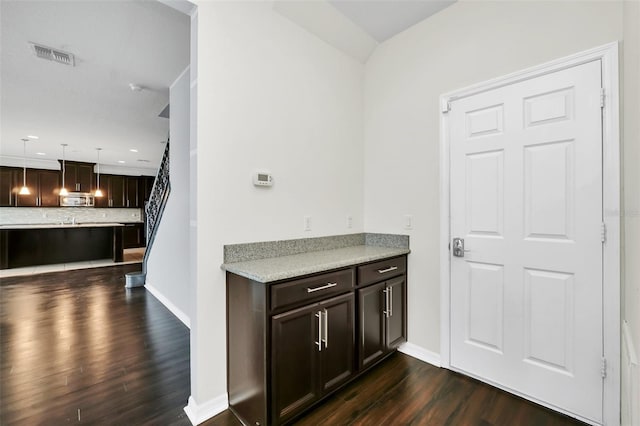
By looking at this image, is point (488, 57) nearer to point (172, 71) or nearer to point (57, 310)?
point (172, 71)

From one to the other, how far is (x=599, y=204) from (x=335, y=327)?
1.81 m

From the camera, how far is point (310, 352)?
1.72 meters

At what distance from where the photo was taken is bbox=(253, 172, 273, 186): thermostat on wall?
2.04 m

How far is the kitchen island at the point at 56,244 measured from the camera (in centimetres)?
621

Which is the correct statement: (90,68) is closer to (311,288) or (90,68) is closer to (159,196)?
(159,196)

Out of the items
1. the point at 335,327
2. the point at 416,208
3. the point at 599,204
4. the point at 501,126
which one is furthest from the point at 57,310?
the point at 599,204

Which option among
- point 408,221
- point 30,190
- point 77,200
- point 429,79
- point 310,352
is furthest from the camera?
point 77,200

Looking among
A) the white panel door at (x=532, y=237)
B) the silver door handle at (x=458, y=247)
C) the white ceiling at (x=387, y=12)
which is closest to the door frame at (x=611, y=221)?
the white panel door at (x=532, y=237)

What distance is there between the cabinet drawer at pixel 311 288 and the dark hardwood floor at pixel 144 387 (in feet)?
2.48

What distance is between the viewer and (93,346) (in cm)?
266

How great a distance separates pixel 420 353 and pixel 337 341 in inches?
39.9

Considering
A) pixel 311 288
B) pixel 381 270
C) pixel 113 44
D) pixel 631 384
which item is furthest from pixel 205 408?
pixel 113 44

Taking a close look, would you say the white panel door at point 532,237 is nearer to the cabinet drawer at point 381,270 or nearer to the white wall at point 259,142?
the cabinet drawer at point 381,270

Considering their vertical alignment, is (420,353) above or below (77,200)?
below
